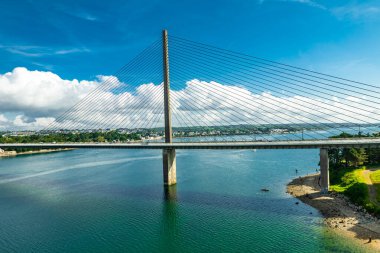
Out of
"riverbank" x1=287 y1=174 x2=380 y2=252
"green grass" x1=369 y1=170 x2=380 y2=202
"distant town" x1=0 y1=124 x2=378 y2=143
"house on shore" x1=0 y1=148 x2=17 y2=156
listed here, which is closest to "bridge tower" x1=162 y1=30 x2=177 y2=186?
"distant town" x1=0 y1=124 x2=378 y2=143

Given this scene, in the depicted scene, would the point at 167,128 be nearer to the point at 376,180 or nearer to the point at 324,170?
the point at 324,170

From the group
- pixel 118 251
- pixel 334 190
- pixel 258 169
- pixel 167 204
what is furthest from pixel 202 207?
pixel 258 169

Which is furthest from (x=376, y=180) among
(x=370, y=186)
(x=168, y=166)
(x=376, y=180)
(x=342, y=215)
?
(x=168, y=166)

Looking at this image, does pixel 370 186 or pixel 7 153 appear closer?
pixel 370 186

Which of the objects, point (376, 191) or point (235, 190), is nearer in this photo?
point (376, 191)

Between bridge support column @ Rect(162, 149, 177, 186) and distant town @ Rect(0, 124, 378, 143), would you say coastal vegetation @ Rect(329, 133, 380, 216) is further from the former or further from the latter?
bridge support column @ Rect(162, 149, 177, 186)

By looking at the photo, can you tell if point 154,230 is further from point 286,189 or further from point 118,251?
point 286,189
